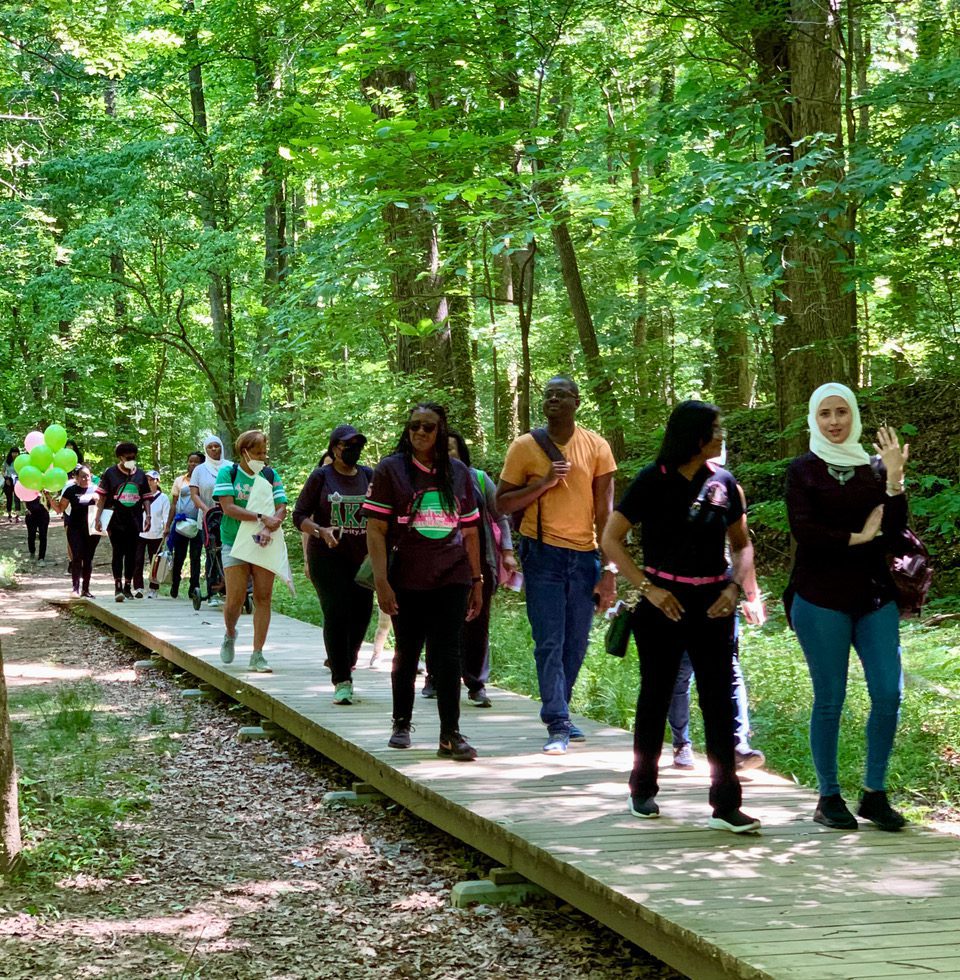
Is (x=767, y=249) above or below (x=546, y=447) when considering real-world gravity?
above

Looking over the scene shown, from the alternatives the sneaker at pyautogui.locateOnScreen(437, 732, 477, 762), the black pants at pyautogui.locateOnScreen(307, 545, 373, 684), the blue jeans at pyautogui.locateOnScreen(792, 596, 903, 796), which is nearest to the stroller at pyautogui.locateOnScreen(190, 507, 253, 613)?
the black pants at pyautogui.locateOnScreen(307, 545, 373, 684)

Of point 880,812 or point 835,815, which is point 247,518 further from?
point 880,812

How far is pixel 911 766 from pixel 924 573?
245 centimetres

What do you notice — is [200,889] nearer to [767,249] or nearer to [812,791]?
[812,791]

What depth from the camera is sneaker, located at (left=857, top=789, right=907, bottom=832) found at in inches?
213

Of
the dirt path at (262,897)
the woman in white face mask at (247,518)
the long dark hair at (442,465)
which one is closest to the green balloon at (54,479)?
the woman in white face mask at (247,518)

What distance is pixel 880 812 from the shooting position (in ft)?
17.9

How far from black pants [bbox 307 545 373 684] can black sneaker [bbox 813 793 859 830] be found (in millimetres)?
4047

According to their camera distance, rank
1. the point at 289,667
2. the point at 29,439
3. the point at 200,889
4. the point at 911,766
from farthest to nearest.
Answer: the point at 29,439
the point at 289,667
the point at 911,766
the point at 200,889

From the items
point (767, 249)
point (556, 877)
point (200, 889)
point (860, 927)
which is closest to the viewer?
point (860, 927)

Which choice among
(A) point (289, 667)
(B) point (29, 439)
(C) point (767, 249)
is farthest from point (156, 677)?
(C) point (767, 249)

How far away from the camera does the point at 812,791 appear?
20.2ft

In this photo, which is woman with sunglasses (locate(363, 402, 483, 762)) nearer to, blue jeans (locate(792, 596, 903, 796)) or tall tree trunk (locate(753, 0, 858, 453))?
blue jeans (locate(792, 596, 903, 796))

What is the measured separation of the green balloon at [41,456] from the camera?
16703 millimetres
